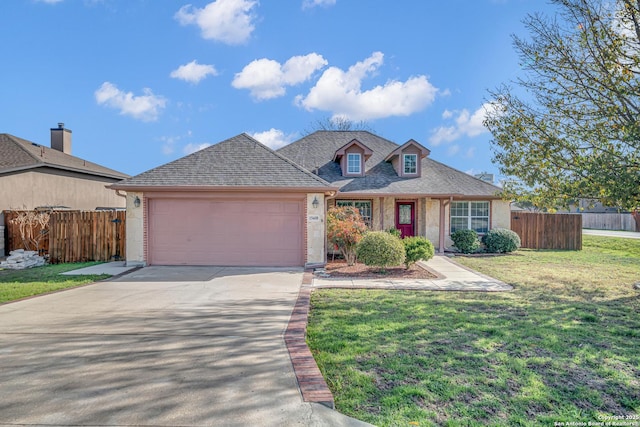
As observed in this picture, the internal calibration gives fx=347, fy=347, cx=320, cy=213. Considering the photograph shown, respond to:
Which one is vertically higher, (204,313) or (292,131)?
(292,131)

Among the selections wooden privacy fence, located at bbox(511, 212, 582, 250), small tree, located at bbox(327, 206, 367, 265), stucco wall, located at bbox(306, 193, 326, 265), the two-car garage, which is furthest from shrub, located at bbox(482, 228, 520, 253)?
stucco wall, located at bbox(306, 193, 326, 265)

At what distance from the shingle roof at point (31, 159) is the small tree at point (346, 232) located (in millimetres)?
12605

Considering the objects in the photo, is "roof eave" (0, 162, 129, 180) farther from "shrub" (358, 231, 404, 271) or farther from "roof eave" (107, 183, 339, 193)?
"shrub" (358, 231, 404, 271)

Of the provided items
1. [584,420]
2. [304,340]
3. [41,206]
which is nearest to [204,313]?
[304,340]

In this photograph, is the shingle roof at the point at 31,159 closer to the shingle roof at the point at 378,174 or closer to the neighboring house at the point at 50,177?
the neighboring house at the point at 50,177

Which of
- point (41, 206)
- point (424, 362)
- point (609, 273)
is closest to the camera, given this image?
point (424, 362)

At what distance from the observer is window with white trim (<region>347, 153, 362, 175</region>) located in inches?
654

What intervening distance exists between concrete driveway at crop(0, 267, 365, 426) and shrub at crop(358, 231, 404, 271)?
353 cm

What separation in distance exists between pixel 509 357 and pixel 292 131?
30557 millimetres

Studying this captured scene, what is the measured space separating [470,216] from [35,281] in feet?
54.4

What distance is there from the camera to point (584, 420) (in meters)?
3.03

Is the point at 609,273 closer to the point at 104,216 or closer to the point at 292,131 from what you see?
the point at 104,216

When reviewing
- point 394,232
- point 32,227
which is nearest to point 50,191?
point 32,227

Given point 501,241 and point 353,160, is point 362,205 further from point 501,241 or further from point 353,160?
point 501,241
